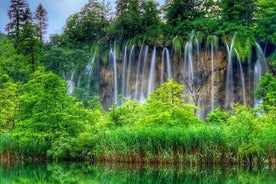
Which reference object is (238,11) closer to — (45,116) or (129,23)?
(129,23)

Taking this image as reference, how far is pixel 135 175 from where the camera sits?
21516 millimetres

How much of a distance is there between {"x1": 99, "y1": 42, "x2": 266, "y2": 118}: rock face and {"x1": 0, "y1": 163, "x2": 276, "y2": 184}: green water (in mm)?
18367

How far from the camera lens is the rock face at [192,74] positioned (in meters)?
45.5

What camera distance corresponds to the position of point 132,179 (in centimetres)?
2022

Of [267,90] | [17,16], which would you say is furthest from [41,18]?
[267,90]

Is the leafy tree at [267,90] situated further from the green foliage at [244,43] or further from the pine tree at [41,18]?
the pine tree at [41,18]

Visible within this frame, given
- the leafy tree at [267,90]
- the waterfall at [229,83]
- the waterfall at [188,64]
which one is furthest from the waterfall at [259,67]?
the waterfall at [188,64]

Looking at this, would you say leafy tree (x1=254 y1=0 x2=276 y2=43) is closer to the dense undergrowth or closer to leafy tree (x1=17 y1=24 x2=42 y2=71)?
the dense undergrowth

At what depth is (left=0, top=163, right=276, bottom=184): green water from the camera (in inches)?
776

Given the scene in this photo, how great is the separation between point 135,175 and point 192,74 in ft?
87.7

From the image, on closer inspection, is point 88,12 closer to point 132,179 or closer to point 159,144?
point 159,144

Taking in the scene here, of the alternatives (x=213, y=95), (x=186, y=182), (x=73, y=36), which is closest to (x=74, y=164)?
(x=186, y=182)

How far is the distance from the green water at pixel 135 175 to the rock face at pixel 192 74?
18.4 meters

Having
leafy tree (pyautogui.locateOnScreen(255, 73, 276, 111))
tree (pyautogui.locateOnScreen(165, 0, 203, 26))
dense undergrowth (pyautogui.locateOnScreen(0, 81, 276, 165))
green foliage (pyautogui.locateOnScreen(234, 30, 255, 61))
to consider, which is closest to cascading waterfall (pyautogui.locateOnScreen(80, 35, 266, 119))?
Result: green foliage (pyautogui.locateOnScreen(234, 30, 255, 61))
